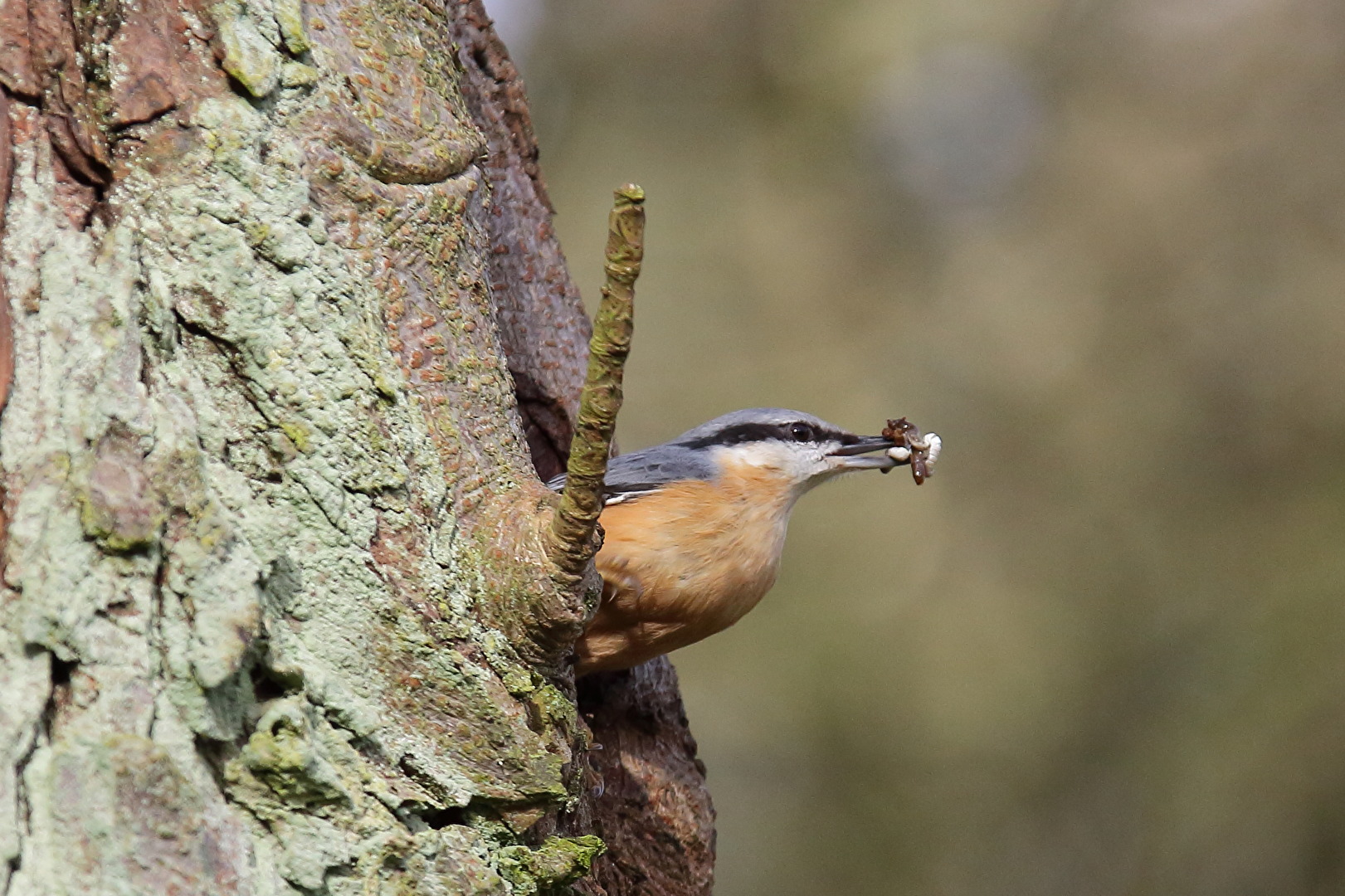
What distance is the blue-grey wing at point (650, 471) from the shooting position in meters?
3.44

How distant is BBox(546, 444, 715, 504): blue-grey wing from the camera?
3.44 m

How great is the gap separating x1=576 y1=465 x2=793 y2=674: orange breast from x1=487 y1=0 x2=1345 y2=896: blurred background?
2.80 metres

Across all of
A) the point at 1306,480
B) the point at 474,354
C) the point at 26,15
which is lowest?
the point at 474,354

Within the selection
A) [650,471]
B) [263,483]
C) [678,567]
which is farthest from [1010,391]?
[263,483]

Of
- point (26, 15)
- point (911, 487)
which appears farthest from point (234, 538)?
point (911, 487)

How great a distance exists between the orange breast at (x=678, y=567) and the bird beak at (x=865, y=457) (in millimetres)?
340

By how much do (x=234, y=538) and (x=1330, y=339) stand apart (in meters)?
4.96

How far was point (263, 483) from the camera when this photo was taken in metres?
2.01

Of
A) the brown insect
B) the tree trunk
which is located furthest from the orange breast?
the tree trunk

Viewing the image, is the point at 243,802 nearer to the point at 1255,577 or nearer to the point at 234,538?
the point at 234,538

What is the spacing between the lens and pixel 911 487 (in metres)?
6.24

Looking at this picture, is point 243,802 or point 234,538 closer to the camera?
point 243,802

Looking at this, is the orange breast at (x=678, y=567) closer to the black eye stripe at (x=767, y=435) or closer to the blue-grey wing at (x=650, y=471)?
the blue-grey wing at (x=650, y=471)

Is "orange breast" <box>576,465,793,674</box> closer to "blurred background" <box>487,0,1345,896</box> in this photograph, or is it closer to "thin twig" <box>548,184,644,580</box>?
"thin twig" <box>548,184,644,580</box>
